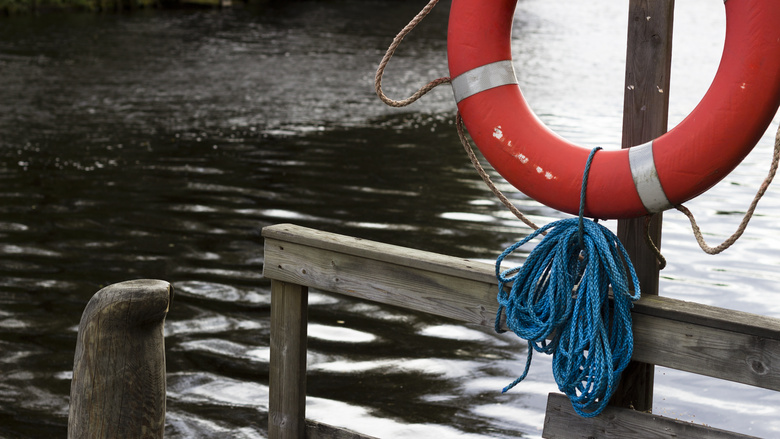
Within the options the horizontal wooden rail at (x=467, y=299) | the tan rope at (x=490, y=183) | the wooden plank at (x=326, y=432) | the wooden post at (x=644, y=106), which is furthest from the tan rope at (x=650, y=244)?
the wooden plank at (x=326, y=432)

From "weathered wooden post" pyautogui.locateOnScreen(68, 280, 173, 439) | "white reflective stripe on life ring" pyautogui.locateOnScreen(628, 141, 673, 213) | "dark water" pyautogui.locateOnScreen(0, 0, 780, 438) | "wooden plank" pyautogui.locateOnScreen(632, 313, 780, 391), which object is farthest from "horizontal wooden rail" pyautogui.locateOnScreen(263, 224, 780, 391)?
"dark water" pyautogui.locateOnScreen(0, 0, 780, 438)

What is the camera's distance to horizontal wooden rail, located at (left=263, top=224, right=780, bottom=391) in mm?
2000

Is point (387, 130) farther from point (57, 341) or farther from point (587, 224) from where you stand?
point (587, 224)

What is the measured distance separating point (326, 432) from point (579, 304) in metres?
0.87

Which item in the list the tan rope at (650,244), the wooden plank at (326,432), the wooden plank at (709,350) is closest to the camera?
the wooden plank at (709,350)

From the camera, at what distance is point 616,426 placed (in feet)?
7.29

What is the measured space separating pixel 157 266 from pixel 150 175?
223 cm

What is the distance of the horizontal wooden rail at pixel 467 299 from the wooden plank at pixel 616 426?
138 mm

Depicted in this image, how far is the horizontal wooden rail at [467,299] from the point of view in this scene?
200cm

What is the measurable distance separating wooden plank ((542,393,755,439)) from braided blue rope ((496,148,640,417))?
0.17ft

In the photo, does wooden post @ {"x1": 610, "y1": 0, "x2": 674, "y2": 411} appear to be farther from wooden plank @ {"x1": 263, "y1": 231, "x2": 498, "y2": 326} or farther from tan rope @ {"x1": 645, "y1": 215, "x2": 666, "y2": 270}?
wooden plank @ {"x1": 263, "y1": 231, "x2": 498, "y2": 326}

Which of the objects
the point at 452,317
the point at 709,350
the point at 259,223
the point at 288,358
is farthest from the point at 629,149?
the point at 259,223

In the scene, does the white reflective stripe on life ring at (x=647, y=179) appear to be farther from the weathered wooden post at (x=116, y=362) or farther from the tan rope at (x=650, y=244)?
the weathered wooden post at (x=116, y=362)

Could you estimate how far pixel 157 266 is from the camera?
4.98 metres
